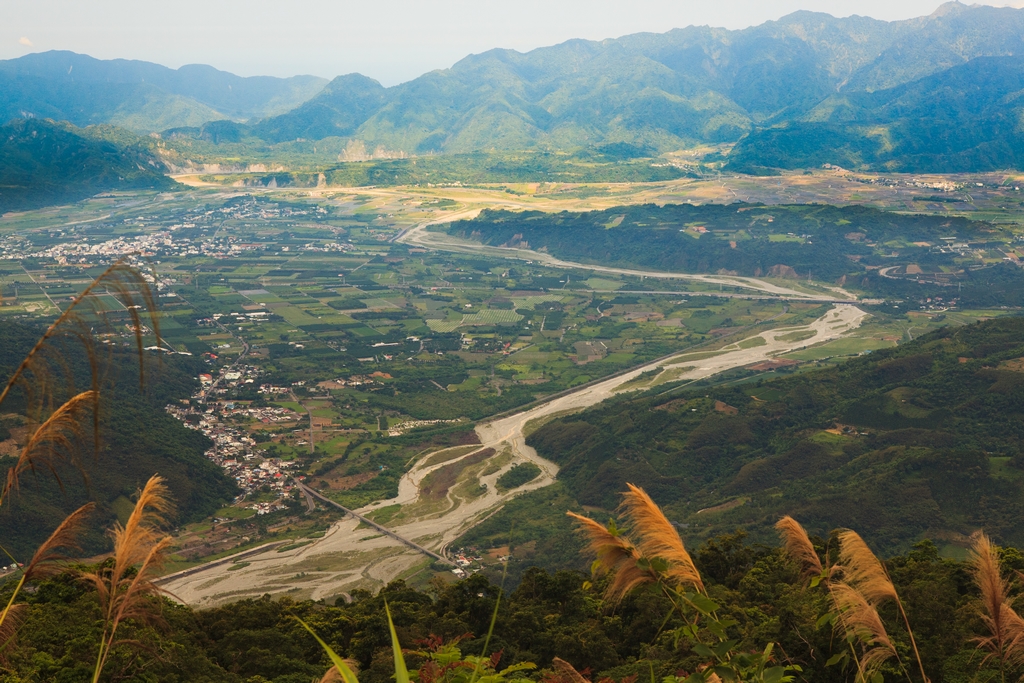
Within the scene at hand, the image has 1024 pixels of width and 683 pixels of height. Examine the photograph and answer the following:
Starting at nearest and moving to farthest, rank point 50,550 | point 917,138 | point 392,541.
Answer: point 50,550
point 392,541
point 917,138

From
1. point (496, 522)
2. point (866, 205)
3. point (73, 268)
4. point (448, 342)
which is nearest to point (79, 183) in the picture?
point (73, 268)

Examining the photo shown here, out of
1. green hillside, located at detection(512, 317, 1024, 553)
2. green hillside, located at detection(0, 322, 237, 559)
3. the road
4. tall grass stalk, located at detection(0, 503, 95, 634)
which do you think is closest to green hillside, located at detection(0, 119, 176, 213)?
green hillside, located at detection(0, 322, 237, 559)

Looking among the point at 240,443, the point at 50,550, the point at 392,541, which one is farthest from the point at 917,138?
the point at 50,550

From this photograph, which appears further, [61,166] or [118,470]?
[61,166]

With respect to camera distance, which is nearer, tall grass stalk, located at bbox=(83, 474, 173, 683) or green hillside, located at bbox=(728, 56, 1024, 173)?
tall grass stalk, located at bbox=(83, 474, 173, 683)

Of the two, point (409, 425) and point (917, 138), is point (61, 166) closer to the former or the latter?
point (409, 425)

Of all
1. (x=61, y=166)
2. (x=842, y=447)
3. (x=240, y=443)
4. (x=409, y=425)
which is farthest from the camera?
(x=61, y=166)

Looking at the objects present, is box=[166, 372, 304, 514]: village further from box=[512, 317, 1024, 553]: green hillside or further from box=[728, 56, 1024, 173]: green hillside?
box=[728, 56, 1024, 173]: green hillside

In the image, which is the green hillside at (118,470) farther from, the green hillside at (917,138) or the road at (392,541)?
the green hillside at (917,138)
